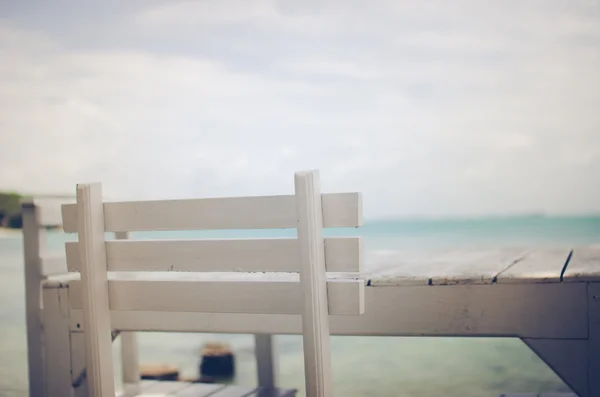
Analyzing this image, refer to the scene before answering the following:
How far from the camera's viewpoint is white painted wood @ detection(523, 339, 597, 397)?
145 centimetres

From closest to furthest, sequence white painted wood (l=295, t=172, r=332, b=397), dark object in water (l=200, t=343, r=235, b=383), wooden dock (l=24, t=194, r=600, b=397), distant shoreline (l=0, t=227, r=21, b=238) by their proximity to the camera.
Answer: white painted wood (l=295, t=172, r=332, b=397)
wooden dock (l=24, t=194, r=600, b=397)
dark object in water (l=200, t=343, r=235, b=383)
distant shoreline (l=0, t=227, r=21, b=238)

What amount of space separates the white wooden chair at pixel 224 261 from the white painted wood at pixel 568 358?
527mm

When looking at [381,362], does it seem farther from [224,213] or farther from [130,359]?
[224,213]

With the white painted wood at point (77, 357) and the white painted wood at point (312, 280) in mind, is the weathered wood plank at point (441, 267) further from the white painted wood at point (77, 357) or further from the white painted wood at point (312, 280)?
the white painted wood at point (77, 357)

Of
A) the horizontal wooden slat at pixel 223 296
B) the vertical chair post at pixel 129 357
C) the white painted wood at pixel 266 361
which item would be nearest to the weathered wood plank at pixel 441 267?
the horizontal wooden slat at pixel 223 296

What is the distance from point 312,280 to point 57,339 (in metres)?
1.00

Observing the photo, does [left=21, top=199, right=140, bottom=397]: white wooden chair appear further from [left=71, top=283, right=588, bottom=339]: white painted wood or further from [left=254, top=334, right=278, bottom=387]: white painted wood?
[left=254, top=334, right=278, bottom=387]: white painted wood

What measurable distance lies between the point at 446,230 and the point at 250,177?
5159 millimetres

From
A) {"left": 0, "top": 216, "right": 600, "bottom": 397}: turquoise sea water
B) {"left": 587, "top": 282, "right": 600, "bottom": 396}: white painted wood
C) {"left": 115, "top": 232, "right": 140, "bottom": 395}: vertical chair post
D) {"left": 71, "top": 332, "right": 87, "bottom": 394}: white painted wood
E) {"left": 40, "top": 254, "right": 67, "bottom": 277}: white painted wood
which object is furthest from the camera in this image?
{"left": 0, "top": 216, "right": 600, "bottom": 397}: turquoise sea water

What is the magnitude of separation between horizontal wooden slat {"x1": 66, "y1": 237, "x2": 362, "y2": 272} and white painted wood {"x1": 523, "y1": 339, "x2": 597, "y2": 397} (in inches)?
21.9

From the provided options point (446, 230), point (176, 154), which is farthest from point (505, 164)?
point (176, 154)

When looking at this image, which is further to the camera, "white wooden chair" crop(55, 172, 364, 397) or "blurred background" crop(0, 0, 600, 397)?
"blurred background" crop(0, 0, 600, 397)

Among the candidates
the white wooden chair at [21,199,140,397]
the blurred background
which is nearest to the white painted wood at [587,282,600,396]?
the white wooden chair at [21,199,140,397]

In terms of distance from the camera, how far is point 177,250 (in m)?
1.29
